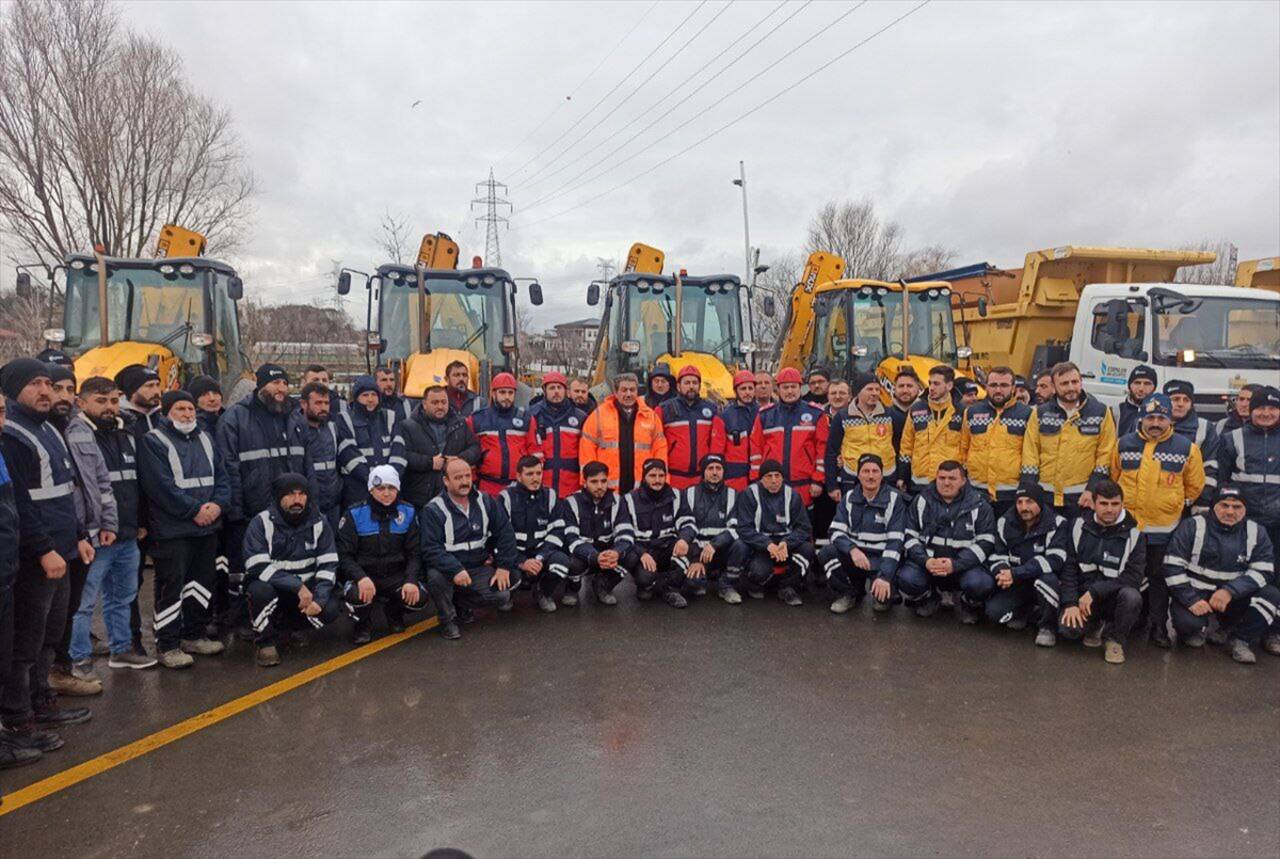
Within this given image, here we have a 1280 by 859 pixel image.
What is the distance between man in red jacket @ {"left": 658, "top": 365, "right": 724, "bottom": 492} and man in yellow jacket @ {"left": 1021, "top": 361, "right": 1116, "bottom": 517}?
7.87ft

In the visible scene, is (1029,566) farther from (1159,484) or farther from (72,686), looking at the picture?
(72,686)

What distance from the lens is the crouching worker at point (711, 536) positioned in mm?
6184

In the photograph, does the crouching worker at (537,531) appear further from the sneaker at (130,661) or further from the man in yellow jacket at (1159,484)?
the man in yellow jacket at (1159,484)

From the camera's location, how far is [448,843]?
310cm

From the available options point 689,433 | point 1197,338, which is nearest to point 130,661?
point 689,433

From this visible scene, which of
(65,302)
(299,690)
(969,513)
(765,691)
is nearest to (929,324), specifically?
(969,513)

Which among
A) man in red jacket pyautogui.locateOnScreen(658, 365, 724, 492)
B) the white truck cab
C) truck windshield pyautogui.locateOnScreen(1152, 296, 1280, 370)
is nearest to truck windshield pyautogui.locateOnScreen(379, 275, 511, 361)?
man in red jacket pyautogui.locateOnScreen(658, 365, 724, 492)

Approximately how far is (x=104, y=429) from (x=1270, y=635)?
7333 mm

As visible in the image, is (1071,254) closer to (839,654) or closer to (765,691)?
(839,654)

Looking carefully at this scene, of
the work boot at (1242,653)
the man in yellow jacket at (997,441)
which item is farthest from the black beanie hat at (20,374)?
the work boot at (1242,653)

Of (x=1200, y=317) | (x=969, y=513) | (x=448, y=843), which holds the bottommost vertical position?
(x=448, y=843)

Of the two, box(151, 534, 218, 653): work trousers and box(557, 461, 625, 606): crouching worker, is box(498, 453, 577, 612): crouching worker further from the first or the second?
box(151, 534, 218, 653): work trousers

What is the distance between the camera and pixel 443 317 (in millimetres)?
9891

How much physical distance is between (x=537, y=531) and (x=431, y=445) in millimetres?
1091
